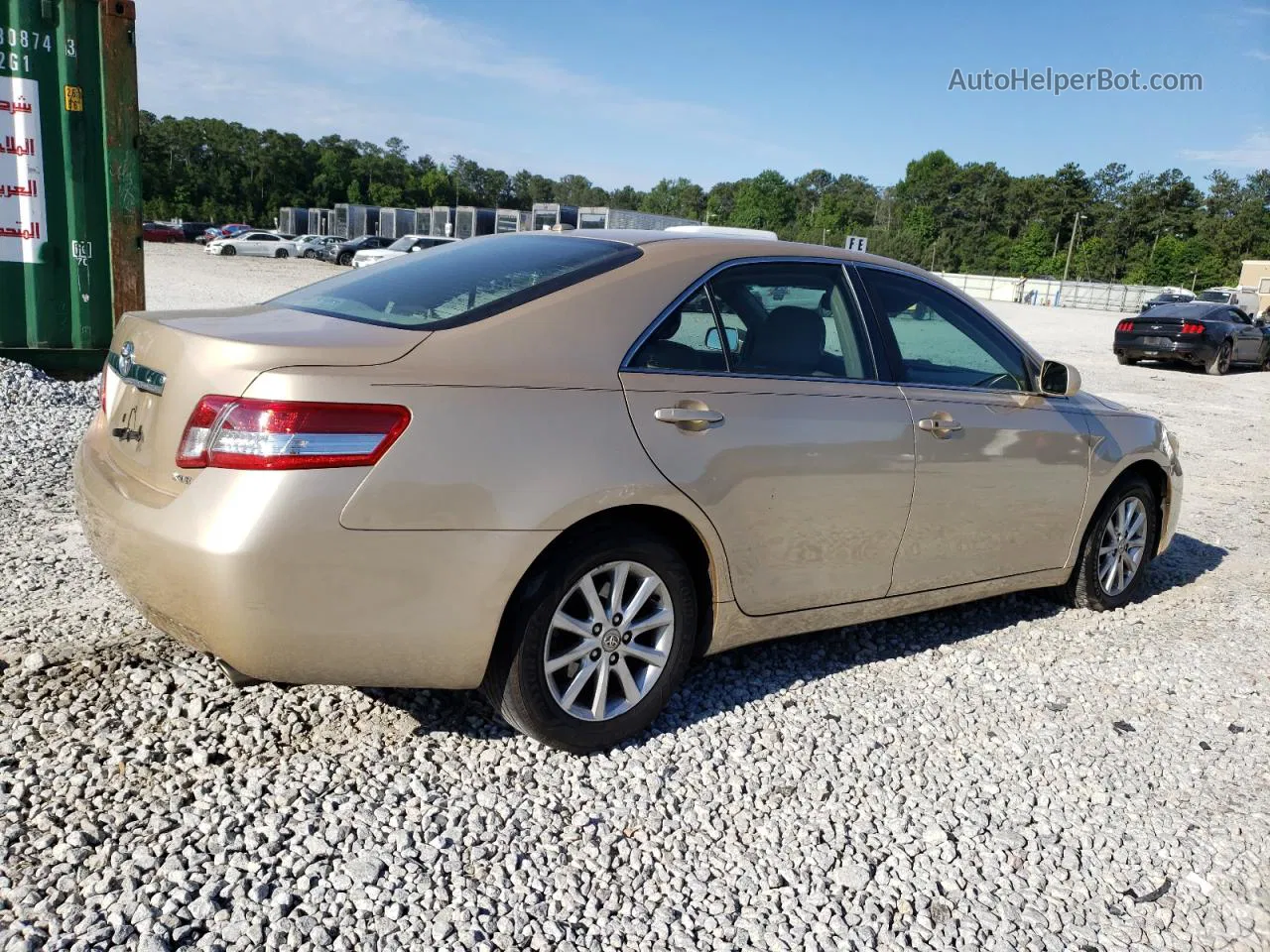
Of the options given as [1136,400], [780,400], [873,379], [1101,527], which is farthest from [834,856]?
[1136,400]

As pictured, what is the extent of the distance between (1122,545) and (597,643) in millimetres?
3191

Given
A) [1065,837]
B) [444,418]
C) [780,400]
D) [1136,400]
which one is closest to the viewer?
[444,418]

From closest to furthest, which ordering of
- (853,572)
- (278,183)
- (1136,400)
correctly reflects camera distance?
(853,572)
(1136,400)
(278,183)

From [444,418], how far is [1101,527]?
353 centimetres

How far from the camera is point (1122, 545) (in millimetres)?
5086

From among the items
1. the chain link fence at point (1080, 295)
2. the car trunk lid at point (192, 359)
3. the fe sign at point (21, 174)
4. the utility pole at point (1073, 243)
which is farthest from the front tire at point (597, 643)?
the utility pole at point (1073, 243)

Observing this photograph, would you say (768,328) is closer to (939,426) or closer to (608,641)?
(939,426)

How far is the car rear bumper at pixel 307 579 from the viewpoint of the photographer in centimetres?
257

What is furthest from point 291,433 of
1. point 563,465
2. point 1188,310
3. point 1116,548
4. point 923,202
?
point 923,202

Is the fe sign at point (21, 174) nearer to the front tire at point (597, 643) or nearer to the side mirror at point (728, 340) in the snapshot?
the side mirror at point (728, 340)

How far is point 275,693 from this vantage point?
344cm

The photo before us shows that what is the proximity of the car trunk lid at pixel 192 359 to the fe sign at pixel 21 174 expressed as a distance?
5.70 meters

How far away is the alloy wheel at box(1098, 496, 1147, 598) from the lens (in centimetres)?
501

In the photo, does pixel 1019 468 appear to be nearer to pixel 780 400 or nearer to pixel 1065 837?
pixel 780 400
